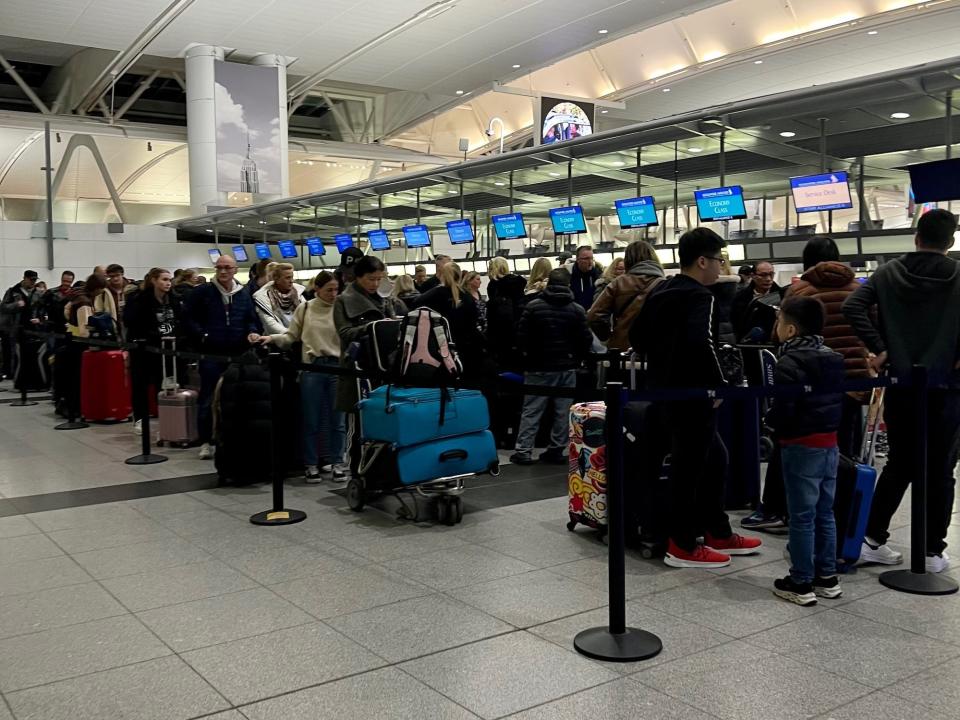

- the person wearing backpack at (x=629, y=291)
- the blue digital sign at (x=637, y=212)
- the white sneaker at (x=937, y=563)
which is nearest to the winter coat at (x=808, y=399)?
the white sneaker at (x=937, y=563)

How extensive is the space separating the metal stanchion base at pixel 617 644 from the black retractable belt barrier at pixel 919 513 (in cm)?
142

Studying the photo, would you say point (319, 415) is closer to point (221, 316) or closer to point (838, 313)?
point (221, 316)

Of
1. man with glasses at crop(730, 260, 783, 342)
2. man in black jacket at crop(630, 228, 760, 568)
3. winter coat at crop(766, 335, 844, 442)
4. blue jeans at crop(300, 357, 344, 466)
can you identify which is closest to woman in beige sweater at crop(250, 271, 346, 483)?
blue jeans at crop(300, 357, 344, 466)

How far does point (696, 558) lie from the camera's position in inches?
173

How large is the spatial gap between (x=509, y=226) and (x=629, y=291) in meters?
13.2

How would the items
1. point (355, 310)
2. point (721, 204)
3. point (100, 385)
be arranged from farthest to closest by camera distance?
point (721, 204)
point (100, 385)
point (355, 310)

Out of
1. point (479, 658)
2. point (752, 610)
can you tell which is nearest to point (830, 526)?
point (752, 610)

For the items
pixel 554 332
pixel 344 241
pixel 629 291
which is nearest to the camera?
pixel 629 291

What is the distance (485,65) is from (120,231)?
40.3ft

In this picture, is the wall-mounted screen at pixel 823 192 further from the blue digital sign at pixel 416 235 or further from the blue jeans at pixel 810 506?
the blue jeans at pixel 810 506

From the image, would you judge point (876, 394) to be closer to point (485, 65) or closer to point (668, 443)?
point (668, 443)

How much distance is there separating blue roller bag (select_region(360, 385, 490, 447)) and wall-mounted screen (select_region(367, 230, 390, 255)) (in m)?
17.6

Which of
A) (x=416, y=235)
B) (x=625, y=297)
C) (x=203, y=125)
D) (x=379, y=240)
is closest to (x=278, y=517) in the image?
(x=625, y=297)

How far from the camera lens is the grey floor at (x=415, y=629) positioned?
2.88m
